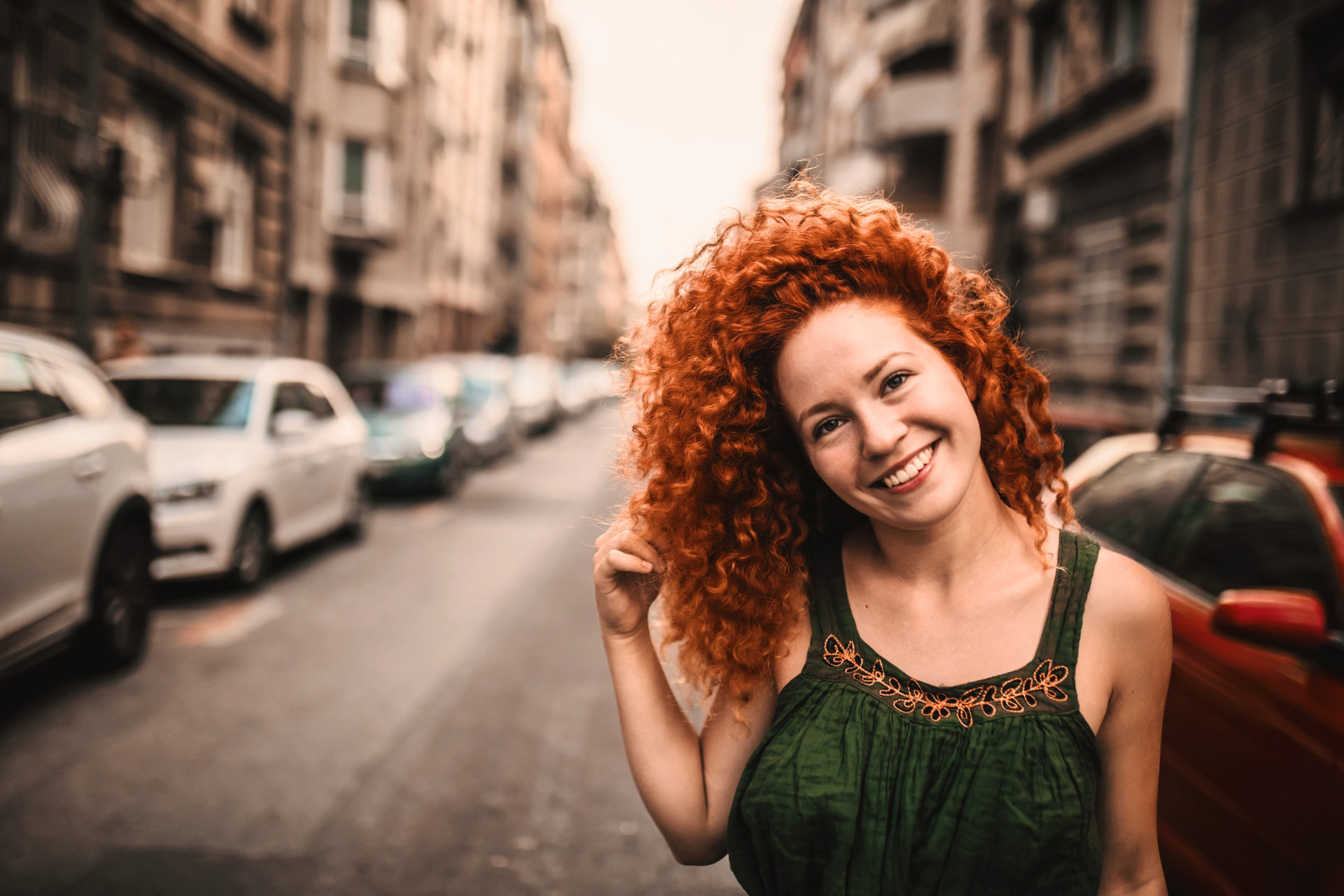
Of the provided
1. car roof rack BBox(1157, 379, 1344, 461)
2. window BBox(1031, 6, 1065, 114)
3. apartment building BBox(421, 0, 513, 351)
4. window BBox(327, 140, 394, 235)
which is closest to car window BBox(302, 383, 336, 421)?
car roof rack BBox(1157, 379, 1344, 461)

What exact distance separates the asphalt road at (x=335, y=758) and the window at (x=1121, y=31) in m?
11.7

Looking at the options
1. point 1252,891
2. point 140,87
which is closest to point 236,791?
point 1252,891

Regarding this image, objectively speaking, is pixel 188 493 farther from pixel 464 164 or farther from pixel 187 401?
pixel 464 164

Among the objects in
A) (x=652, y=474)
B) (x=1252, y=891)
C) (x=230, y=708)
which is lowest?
(x=230, y=708)

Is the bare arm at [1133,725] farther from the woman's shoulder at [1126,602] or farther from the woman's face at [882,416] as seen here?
the woman's face at [882,416]

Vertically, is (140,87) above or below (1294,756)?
above

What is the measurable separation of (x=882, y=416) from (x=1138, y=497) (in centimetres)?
251

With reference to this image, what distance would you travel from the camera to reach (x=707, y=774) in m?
1.77

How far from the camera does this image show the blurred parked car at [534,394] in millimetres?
25750

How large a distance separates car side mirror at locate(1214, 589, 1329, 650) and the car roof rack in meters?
0.63

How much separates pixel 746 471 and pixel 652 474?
0.55 feet

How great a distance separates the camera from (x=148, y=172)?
48.0 ft

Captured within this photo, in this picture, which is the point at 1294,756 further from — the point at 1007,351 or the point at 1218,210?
the point at 1218,210

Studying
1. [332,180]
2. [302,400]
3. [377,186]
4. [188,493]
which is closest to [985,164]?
[377,186]
